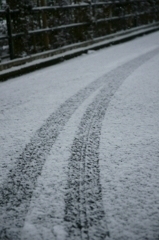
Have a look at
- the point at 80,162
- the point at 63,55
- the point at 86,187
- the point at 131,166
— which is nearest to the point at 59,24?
the point at 63,55

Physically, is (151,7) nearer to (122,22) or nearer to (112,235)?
(122,22)

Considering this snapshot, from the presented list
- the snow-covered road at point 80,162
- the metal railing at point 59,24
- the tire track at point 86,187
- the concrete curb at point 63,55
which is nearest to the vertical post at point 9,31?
the metal railing at point 59,24

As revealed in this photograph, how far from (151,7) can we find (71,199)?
16780mm

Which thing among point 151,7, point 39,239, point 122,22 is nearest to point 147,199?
point 39,239

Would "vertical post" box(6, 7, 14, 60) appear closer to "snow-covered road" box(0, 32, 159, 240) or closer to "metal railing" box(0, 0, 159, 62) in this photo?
"metal railing" box(0, 0, 159, 62)

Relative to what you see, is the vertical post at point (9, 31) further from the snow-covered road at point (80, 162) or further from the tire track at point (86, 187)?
the tire track at point (86, 187)

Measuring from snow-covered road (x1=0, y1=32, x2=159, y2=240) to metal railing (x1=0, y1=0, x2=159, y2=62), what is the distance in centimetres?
271

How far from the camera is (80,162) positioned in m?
2.40

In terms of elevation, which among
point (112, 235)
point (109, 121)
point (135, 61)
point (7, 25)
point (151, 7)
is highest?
point (151, 7)

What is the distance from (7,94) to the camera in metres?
4.73

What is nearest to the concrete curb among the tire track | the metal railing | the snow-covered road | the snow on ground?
the metal railing

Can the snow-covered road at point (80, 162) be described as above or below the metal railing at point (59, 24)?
below

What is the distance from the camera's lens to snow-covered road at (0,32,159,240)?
167cm

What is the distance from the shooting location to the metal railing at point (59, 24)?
699 cm
